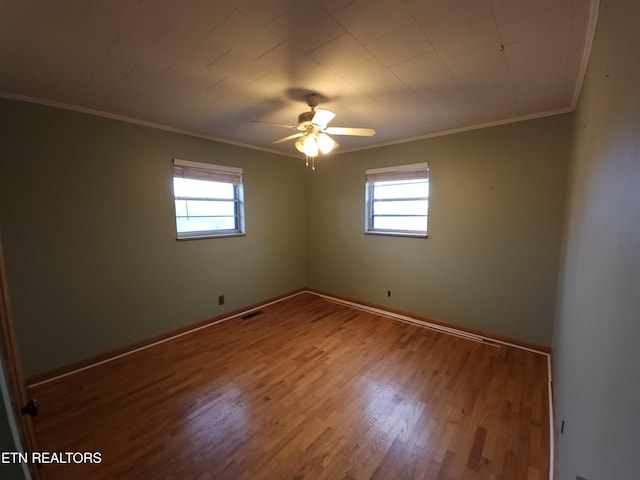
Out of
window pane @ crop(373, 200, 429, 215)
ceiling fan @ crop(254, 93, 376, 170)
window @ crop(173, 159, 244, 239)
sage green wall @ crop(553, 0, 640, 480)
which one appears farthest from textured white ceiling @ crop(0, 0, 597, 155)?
window pane @ crop(373, 200, 429, 215)

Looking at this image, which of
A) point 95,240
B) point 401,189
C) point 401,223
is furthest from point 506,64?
point 95,240

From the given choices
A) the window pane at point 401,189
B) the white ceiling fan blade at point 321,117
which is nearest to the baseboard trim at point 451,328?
the window pane at point 401,189

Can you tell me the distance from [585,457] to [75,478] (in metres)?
2.41

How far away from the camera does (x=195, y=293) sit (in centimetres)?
325

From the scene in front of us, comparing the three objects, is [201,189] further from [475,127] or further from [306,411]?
[475,127]

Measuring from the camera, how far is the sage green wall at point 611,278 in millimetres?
622

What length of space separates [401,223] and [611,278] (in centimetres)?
281

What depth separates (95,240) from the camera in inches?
98.9

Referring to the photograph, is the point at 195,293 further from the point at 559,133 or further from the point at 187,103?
the point at 559,133

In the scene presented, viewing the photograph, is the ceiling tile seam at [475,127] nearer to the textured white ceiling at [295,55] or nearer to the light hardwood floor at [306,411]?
the textured white ceiling at [295,55]

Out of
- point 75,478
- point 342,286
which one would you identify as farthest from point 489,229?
point 75,478

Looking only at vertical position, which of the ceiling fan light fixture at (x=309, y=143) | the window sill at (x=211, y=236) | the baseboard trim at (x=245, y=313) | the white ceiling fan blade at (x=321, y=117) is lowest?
the baseboard trim at (x=245, y=313)

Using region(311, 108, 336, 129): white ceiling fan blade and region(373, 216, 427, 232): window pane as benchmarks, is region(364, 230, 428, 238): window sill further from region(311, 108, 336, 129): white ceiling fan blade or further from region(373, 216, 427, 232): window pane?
region(311, 108, 336, 129): white ceiling fan blade

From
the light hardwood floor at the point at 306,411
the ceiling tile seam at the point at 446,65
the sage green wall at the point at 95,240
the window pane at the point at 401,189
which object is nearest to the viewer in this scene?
the ceiling tile seam at the point at 446,65
